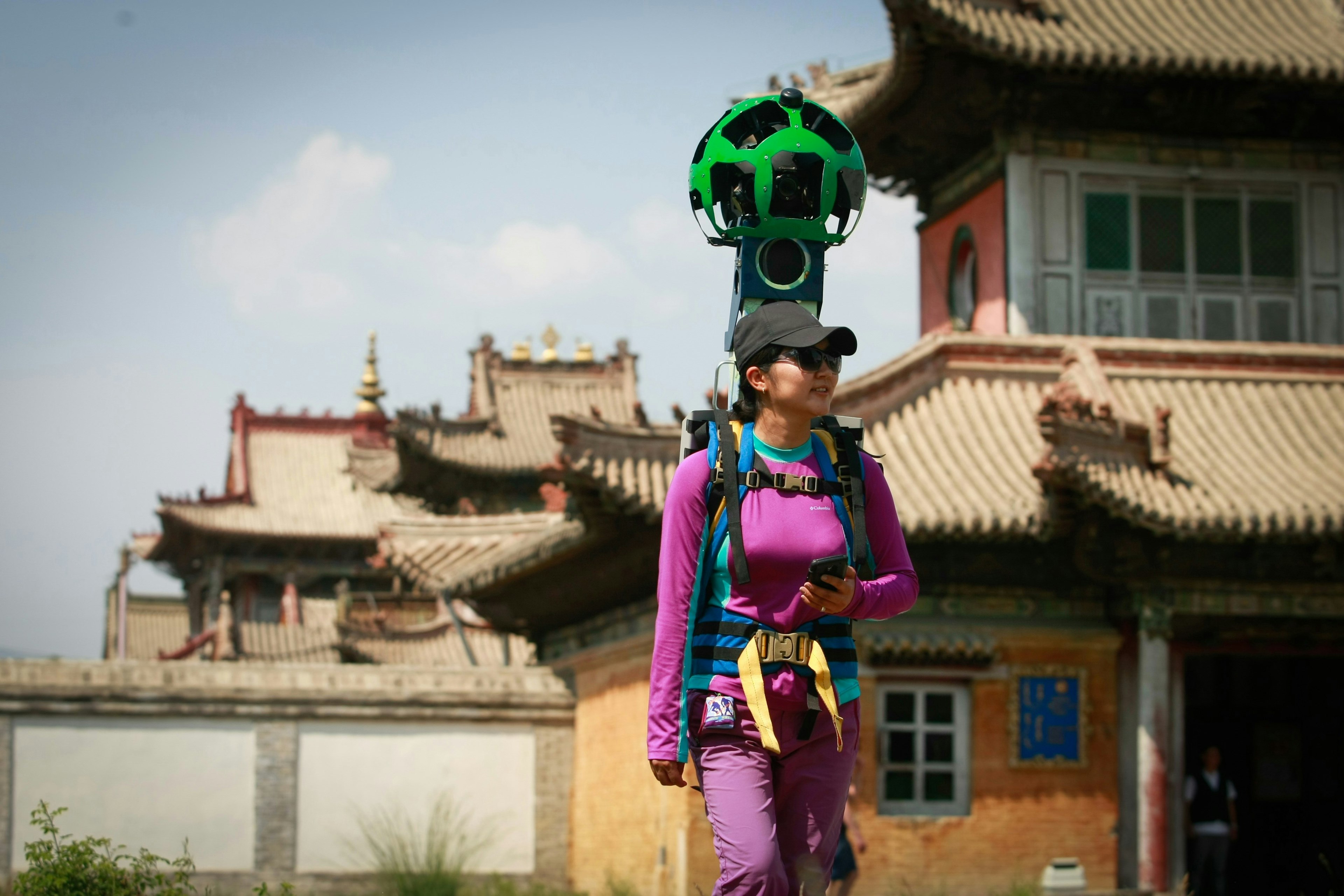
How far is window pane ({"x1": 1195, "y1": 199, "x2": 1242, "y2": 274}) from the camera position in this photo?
16.7 meters

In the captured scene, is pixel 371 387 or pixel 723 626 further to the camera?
pixel 371 387

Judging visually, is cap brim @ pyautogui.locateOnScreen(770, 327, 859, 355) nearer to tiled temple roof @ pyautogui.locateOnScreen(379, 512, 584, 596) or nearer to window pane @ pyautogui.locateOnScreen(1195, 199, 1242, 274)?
tiled temple roof @ pyautogui.locateOnScreen(379, 512, 584, 596)

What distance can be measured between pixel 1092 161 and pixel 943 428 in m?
3.50

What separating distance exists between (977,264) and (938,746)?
539 centimetres

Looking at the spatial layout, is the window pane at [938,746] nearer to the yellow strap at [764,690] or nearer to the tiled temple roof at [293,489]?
the yellow strap at [764,690]

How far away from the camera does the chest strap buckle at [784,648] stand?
4465mm

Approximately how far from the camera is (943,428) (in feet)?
47.7

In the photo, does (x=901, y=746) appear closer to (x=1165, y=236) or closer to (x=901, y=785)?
(x=901, y=785)

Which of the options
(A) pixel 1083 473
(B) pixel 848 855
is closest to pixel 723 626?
(B) pixel 848 855

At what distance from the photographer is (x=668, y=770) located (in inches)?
174

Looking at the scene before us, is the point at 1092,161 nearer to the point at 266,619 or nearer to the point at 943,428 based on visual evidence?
the point at 943,428

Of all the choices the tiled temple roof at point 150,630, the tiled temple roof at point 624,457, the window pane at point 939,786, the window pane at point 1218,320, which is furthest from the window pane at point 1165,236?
the tiled temple roof at point 150,630

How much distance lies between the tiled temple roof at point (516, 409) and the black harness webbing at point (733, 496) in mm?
23600

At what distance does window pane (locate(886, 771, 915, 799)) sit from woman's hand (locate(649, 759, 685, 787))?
9.29 m
